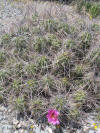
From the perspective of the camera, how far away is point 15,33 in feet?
10.3

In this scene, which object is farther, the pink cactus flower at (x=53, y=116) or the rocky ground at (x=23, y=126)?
the rocky ground at (x=23, y=126)

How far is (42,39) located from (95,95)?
109 cm

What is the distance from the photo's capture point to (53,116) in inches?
90.5

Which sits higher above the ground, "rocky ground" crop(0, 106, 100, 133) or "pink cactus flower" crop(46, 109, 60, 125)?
"pink cactus flower" crop(46, 109, 60, 125)

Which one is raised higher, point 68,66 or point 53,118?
point 68,66

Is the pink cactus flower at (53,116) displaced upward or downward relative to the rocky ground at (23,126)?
upward

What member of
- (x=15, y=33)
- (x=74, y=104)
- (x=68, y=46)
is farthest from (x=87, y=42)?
(x=15, y=33)

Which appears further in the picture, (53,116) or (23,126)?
(23,126)

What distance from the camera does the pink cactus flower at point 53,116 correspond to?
228 centimetres

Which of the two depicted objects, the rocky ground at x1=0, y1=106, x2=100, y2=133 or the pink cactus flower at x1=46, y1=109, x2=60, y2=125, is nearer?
the pink cactus flower at x1=46, y1=109, x2=60, y2=125

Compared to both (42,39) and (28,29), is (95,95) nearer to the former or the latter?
(42,39)

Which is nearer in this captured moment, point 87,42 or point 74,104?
point 74,104

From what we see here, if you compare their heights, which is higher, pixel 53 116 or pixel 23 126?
pixel 53 116

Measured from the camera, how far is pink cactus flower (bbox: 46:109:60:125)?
89.9 inches
